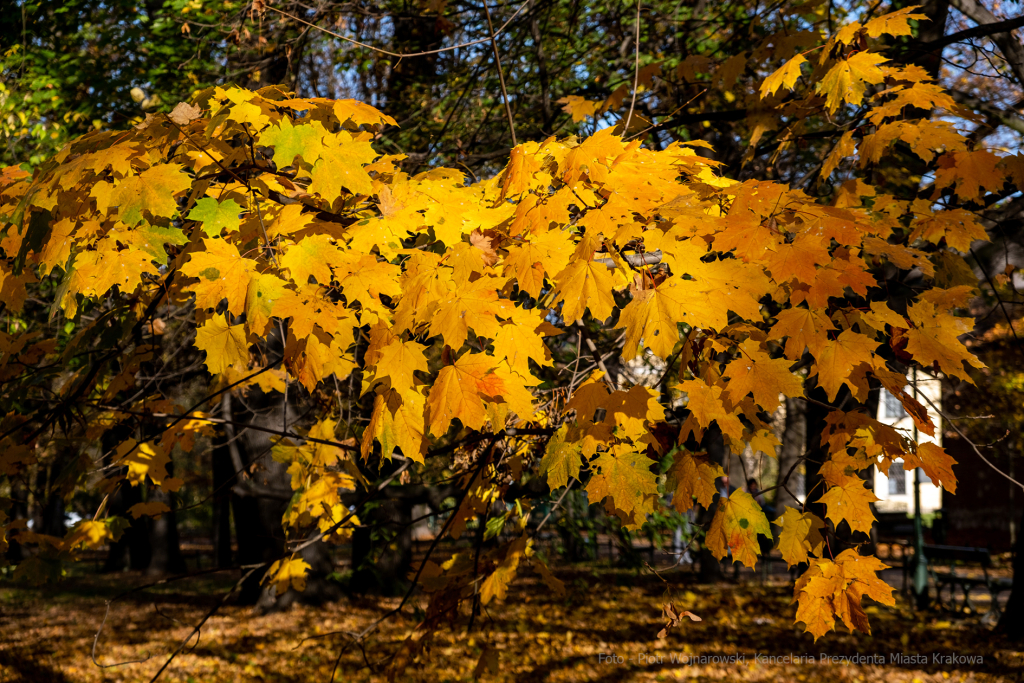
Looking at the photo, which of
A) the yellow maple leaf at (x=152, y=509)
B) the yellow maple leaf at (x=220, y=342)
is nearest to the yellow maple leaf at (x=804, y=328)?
the yellow maple leaf at (x=220, y=342)

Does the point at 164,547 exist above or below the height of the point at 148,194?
below

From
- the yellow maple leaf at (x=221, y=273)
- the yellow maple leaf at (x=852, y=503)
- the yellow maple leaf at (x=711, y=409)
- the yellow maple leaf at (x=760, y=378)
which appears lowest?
the yellow maple leaf at (x=852, y=503)

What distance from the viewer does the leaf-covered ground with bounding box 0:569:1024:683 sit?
23.5 feet

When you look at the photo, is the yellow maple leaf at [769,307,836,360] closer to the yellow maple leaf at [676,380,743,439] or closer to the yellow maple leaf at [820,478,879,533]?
the yellow maple leaf at [676,380,743,439]

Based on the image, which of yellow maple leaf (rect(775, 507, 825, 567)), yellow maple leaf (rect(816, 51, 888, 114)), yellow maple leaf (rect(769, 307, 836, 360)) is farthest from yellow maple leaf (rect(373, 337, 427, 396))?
yellow maple leaf (rect(816, 51, 888, 114))

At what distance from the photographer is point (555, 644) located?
27.6 ft

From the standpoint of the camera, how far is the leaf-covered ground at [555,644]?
716 centimetres

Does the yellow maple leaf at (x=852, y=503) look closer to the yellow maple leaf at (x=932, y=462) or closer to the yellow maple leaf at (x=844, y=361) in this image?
the yellow maple leaf at (x=932, y=462)

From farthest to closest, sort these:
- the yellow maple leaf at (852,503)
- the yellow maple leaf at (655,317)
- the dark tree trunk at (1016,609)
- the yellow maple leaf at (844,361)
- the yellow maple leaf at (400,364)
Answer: the dark tree trunk at (1016,609) → the yellow maple leaf at (852,503) → the yellow maple leaf at (844,361) → the yellow maple leaf at (400,364) → the yellow maple leaf at (655,317)

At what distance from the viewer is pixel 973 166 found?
3.12 metres

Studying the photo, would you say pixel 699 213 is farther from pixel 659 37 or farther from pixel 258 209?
pixel 659 37

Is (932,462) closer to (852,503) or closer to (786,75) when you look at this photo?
(852,503)

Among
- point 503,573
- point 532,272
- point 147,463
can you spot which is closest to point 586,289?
point 532,272

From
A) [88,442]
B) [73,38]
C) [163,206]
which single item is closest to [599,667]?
[88,442]
